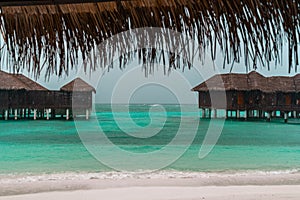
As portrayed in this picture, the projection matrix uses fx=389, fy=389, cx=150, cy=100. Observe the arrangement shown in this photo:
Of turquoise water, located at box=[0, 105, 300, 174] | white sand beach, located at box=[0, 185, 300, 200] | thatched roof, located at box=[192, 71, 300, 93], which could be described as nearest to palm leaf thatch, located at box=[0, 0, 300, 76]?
white sand beach, located at box=[0, 185, 300, 200]

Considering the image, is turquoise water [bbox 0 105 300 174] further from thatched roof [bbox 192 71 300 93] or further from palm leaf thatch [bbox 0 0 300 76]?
palm leaf thatch [bbox 0 0 300 76]

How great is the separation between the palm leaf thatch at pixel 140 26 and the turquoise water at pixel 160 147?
8.82 metres

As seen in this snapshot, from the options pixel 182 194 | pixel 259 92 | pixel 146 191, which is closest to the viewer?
pixel 182 194

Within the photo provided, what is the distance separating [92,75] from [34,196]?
14.1ft

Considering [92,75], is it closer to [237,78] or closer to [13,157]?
[13,157]

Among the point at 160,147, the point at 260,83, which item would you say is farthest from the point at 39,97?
the point at 260,83

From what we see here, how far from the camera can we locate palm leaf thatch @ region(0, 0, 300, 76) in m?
0.83

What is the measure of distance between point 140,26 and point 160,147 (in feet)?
50.6

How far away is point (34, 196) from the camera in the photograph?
5.09m

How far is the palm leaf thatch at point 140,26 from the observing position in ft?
2.72

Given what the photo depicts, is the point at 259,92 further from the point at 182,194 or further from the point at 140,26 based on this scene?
the point at 140,26

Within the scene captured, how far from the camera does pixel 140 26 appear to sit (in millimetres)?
1034

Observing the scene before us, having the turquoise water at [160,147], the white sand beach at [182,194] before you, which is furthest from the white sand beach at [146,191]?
the turquoise water at [160,147]

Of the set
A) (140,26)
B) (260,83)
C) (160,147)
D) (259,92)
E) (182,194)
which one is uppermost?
(260,83)
